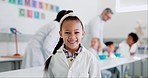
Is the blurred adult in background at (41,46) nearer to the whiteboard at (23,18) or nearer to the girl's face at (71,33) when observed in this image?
the whiteboard at (23,18)

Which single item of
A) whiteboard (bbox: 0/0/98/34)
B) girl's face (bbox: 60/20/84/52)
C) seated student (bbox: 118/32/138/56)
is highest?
whiteboard (bbox: 0/0/98/34)

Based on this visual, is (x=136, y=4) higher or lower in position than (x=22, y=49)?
higher

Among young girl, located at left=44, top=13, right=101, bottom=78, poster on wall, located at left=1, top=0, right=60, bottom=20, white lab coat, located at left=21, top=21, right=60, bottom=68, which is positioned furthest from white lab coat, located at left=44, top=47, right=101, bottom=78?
poster on wall, located at left=1, top=0, right=60, bottom=20

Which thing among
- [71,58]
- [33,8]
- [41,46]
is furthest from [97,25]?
[71,58]

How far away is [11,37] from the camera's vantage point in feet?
10.6

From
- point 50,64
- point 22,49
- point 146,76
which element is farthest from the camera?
point 146,76

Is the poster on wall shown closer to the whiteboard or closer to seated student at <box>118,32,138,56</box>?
the whiteboard

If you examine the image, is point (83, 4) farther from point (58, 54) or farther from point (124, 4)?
point (58, 54)

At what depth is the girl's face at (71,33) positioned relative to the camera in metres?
0.85

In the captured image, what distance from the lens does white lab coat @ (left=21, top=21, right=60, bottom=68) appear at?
2178 mm

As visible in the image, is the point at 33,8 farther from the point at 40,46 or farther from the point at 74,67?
the point at 74,67

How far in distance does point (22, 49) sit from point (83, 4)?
6.53 feet

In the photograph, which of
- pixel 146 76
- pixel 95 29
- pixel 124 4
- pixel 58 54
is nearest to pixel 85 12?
pixel 124 4

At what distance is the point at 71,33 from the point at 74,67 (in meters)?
0.14
